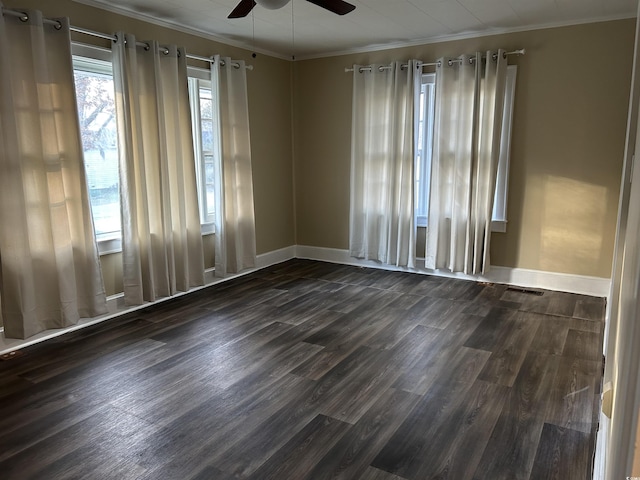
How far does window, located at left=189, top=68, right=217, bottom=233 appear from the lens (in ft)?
15.3

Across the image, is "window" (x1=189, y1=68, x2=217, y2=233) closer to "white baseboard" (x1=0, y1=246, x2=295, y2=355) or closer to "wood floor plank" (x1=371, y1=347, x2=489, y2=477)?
"white baseboard" (x1=0, y1=246, x2=295, y2=355)

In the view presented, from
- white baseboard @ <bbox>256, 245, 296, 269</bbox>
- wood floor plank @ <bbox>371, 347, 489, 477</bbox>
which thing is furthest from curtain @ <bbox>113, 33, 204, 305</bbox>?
wood floor plank @ <bbox>371, 347, 489, 477</bbox>

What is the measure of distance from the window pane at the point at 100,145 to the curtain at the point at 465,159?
10.3 ft

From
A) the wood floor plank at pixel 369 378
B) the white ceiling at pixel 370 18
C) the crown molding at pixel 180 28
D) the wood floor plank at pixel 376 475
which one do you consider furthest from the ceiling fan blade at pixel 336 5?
the wood floor plank at pixel 376 475

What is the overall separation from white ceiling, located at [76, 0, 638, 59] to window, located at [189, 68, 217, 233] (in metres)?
0.48

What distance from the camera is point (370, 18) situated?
13.5 ft

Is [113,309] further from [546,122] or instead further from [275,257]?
[546,122]

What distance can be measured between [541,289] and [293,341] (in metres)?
2.73

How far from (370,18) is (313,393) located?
10.4 feet

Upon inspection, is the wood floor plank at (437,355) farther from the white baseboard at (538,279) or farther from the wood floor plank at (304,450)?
the white baseboard at (538,279)

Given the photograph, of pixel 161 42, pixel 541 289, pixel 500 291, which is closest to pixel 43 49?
pixel 161 42

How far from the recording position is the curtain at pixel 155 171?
388 cm

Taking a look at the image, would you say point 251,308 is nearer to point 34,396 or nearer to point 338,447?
point 34,396

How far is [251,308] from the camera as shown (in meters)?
4.24
